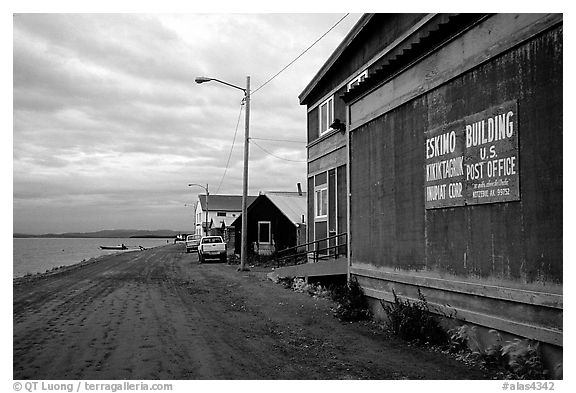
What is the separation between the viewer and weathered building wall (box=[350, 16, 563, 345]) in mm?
7051

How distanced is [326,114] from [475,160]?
41.9 ft

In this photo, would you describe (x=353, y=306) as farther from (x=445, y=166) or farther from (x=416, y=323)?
(x=445, y=166)

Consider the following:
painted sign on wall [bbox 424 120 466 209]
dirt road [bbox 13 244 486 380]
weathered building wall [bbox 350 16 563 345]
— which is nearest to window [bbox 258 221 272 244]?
dirt road [bbox 13 244 486 380]

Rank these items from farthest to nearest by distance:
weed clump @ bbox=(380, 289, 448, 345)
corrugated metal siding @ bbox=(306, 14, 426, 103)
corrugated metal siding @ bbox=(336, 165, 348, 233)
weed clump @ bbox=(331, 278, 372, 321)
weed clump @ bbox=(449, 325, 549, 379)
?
corrugated metal siding @ bbox=(336, 165, 348, 233), corrugated metal siding @ bbox=(306, 14, 426, 103), weed clump @ bbox=(331, 278, 372, 321), weed clump @ bbox=(380, 289, 448, 345), weed clump @ bbox=(449, 325, 549, 379)

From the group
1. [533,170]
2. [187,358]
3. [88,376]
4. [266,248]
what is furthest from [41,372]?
[266,248]

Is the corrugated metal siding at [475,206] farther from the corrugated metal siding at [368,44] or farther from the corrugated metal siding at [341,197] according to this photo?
the corrugated metal siding at [341,197]

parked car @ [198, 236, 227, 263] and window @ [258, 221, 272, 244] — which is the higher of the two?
window @ [258, 221, 272, 244]

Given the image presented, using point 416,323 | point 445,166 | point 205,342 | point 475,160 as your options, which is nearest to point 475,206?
point 475,160

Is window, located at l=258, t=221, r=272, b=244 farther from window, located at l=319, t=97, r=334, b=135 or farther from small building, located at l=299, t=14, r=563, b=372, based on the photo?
small building, located at l=299, t=14, r=563, b=372

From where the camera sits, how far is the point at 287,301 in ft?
50.4

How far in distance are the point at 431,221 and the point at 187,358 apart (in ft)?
14.9

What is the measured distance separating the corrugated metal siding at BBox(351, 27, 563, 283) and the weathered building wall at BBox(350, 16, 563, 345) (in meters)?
0.02

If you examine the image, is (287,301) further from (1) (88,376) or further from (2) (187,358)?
(1) (88,376)

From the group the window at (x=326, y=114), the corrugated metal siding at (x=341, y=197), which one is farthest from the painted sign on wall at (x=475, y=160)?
the window at (x=326, y=114)
